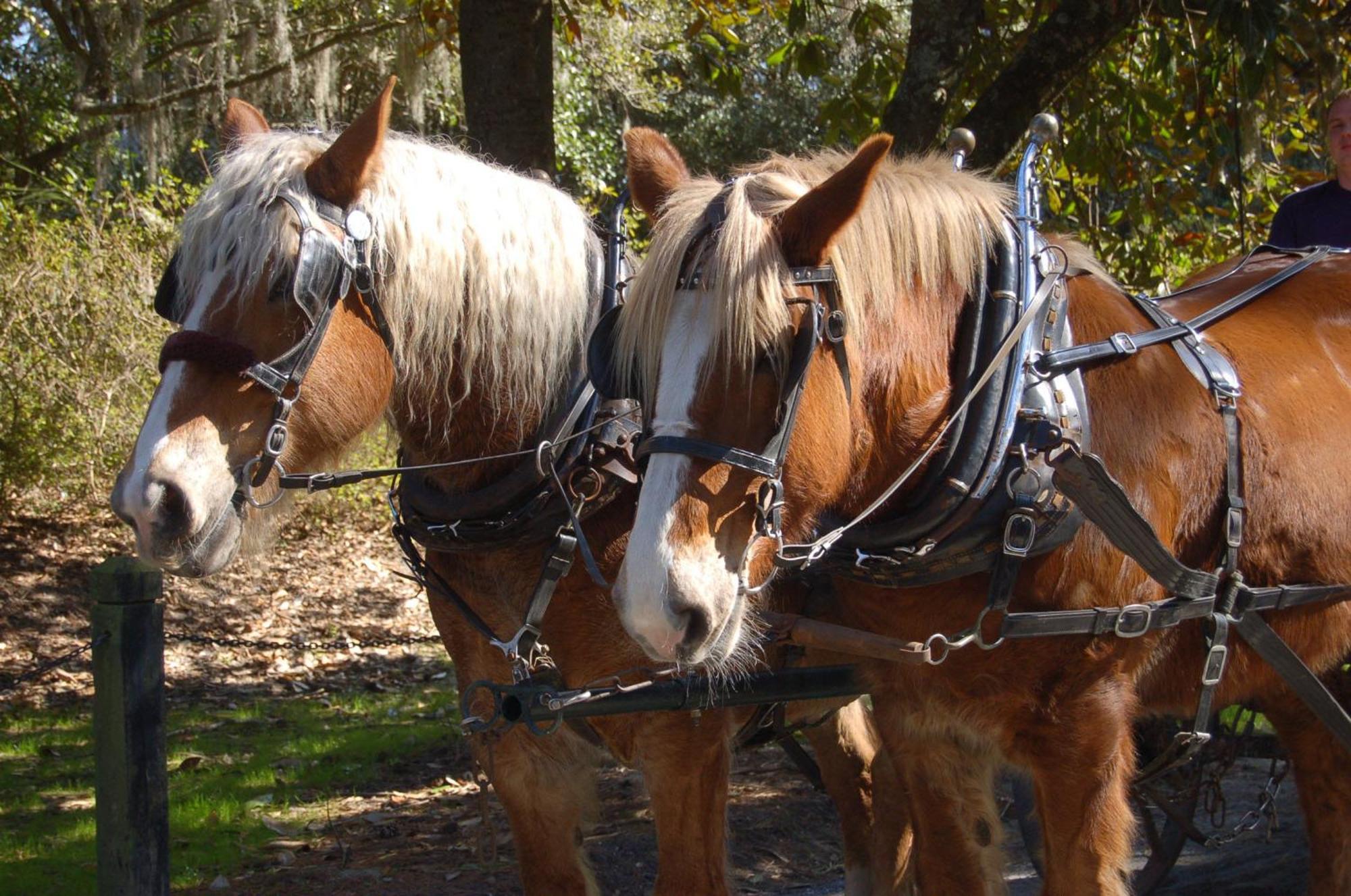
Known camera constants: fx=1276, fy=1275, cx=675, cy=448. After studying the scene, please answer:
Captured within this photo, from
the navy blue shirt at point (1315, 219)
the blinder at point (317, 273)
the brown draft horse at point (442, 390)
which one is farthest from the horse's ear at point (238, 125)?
the navy blue shirt at point (1315, 219)

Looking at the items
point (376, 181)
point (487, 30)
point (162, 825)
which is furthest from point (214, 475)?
point (487, 30)

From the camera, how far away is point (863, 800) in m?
4.08

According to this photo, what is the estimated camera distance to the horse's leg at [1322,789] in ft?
9.91

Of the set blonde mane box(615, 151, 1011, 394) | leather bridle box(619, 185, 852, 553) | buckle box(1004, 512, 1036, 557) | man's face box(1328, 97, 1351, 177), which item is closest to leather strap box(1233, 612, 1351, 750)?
buckle box(1004, 512, 1036, 557)

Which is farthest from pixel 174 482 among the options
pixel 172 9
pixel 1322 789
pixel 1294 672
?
pixel 172 9

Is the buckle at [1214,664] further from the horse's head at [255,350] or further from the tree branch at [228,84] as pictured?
the tree branch at [228,84]

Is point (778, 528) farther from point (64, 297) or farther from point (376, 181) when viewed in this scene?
point (64, 297)

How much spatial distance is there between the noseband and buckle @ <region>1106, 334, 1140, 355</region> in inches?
58.2

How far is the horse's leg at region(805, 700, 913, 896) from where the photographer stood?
151 inches

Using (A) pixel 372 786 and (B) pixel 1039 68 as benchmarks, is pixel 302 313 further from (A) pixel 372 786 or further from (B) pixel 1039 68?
(A) pixel 372 786

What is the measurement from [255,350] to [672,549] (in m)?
1.02

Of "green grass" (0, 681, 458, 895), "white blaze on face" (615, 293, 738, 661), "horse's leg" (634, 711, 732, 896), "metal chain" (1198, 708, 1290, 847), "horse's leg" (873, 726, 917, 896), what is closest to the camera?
"white blaze on face" (615, 293, 738, 661)

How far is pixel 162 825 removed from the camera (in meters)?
3.36

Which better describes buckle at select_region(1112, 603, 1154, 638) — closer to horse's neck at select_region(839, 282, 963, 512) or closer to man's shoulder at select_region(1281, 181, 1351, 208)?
horse's neck at select_region(839, 282, 963, 512)
